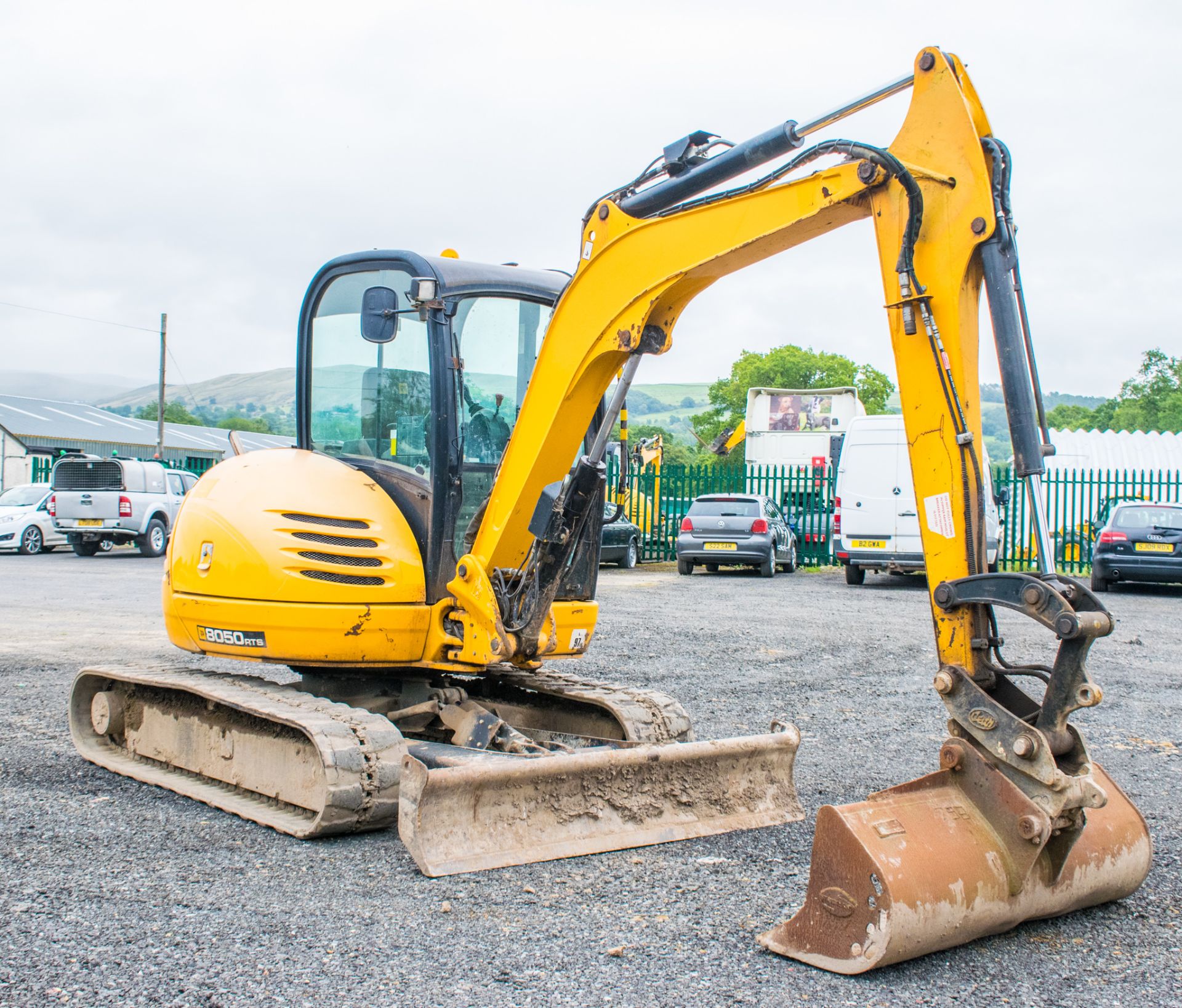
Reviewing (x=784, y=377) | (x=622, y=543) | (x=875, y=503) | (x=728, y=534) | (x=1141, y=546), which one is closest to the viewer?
(x=1141, y=546)

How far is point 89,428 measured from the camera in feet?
161

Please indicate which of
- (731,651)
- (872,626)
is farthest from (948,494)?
(872,626)

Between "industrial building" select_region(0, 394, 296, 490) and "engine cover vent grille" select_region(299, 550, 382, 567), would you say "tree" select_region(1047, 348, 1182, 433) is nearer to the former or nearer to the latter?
"industrial building" select_region(0, 394, 296, 490)

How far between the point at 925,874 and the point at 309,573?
313cm

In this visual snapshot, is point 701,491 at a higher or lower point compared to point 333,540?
higher

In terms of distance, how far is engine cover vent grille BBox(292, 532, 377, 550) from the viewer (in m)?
5.43

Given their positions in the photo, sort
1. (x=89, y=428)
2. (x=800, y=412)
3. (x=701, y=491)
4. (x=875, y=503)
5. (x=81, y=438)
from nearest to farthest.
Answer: (x=875, y=503), (x=701, y=491), (x=800, y=412), (x=81, y=438), (x=89, y=428)

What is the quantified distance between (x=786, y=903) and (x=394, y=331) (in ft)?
10.5

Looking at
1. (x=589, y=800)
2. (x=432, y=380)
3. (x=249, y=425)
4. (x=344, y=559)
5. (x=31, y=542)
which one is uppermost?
(x=249, y=425)

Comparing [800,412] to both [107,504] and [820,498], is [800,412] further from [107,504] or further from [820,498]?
[107,504]

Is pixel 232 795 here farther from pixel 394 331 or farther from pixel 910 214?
pixel 910 214

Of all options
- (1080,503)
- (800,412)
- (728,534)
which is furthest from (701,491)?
(1080,503)

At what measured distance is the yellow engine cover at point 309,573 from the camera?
5367mm

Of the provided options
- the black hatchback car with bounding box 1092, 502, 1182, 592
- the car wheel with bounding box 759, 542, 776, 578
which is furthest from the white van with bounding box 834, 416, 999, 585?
the black hatchback car with bounding box 1092, 502, 1182, 592
